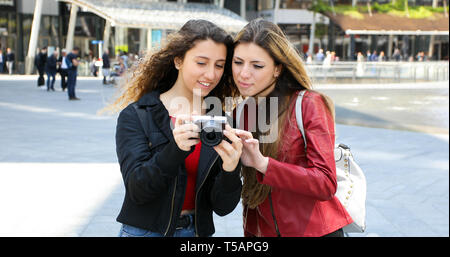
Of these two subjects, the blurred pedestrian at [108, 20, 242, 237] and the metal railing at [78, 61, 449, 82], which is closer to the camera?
the blurred pedestrian at [108, 20, 242, 237]

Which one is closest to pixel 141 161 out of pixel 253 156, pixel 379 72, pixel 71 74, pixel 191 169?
pixel 191 169

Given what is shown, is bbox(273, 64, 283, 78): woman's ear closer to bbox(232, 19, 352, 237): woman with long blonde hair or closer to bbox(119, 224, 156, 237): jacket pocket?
bbox(232, 19, 352, 237): woman with long blonde hair

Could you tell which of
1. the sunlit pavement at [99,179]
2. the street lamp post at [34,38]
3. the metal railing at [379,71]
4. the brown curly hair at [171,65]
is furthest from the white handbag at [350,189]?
the street lamp post at [34,38]

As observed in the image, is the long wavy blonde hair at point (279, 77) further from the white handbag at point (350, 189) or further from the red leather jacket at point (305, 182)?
the white handbag at point (350, 189)

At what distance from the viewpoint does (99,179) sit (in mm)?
6828

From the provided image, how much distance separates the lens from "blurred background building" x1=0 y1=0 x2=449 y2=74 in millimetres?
31016

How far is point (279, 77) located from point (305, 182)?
0.53 metres

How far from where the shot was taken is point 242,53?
2.14 meters

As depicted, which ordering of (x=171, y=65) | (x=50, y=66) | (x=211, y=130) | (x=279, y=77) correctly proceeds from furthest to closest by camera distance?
(x=50, y=66), (x=171, y=65), (x=279, y=77), (x=211, y=130)

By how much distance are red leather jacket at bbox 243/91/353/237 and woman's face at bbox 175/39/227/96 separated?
347 millimetres

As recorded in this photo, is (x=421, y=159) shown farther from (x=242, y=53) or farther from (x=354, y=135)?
(x=242, y=53)

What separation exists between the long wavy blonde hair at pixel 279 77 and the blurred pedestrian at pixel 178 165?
103mm

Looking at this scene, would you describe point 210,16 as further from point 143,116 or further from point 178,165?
point 178,165

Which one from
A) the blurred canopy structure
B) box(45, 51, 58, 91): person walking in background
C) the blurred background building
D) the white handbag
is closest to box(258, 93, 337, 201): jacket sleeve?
the white handbag
